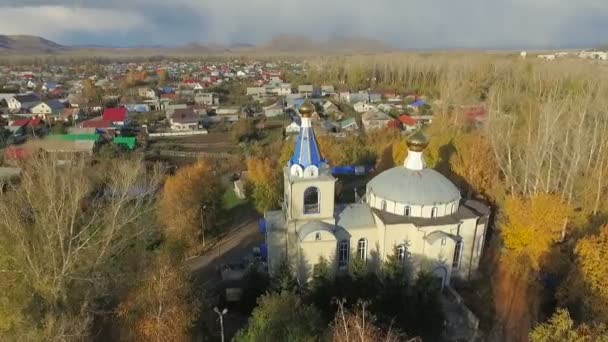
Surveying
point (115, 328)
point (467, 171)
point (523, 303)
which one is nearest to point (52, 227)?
point (115, 328)

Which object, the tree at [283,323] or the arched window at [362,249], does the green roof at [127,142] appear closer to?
the arched window at [362,249]

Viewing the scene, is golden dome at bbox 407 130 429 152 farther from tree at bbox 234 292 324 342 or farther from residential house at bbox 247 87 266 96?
residential house at bbox 247 87 266 96

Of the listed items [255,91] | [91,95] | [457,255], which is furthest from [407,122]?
[91,95]

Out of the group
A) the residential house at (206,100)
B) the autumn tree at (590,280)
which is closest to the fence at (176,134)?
the residential house at (206,100)

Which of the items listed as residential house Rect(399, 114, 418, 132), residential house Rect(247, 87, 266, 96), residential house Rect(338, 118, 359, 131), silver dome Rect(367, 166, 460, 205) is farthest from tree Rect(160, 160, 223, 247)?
residential house Rect(247, 87, 266, 96)

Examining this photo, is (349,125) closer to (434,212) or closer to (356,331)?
(434,212)

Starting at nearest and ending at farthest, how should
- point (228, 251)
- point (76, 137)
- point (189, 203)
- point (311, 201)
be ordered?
1. point (311, 201)
2. point (228, 251)
3. point (189, 203)
4. point (76, 137)
